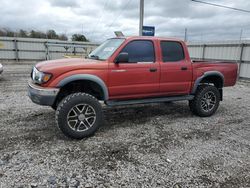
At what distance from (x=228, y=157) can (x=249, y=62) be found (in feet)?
31.8

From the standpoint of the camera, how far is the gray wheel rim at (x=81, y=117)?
379 centimetres

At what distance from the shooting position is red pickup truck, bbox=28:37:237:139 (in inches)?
145

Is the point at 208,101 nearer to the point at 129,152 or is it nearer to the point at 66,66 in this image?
the point at 129,152

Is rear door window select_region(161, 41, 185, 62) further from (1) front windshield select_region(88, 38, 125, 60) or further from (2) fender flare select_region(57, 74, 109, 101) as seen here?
(2) fender flare select_region(57, 74, 109, 101)

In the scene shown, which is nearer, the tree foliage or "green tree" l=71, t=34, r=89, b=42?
the tree foliage

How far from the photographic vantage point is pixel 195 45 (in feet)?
48.9

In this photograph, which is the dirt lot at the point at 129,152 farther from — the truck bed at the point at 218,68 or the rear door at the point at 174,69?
the truck bed at the point at 218,68

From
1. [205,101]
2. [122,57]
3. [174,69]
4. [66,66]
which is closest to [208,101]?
[205,101]

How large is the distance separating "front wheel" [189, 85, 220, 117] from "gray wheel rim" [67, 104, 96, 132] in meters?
2.74

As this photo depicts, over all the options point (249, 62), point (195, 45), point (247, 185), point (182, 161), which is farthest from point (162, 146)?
point (195, 45)

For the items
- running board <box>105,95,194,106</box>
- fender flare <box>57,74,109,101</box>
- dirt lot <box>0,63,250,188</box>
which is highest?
fender flare <box>57,74,109,101</box>

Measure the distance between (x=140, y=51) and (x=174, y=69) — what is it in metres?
0.93

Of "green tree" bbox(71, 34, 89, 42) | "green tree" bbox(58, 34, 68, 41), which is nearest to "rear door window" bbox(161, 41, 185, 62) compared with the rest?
"green tree" bbox(58, 34, 68, 41)

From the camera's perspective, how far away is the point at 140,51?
444 centimetres
